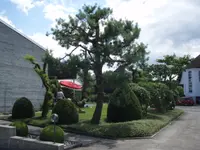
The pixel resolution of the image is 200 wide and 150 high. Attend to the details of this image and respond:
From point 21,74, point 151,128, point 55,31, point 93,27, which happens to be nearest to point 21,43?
point 21,74

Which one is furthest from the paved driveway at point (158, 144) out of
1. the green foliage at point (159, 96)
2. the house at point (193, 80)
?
the house at point (193, 80)

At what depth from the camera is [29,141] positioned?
9938mm

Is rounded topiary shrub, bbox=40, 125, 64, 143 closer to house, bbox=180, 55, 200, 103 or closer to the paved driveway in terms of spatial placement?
the paved driveway

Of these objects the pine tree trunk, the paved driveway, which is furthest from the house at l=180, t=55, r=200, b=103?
the paved driveway

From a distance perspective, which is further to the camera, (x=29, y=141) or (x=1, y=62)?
(x=1, y=62)

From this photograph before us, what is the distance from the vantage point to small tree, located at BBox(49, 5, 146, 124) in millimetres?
14656

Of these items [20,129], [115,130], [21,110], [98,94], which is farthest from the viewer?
[21,110]

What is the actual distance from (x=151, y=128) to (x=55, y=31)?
281 inches

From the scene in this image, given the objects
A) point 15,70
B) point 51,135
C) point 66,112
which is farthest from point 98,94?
point 15,70

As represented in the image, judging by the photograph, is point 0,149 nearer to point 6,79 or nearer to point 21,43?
point 6,79

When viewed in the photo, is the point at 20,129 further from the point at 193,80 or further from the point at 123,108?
the point at 193,80

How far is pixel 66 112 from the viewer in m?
15.0

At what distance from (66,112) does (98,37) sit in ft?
14.1

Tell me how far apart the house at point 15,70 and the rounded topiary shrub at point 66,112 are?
5.55m
